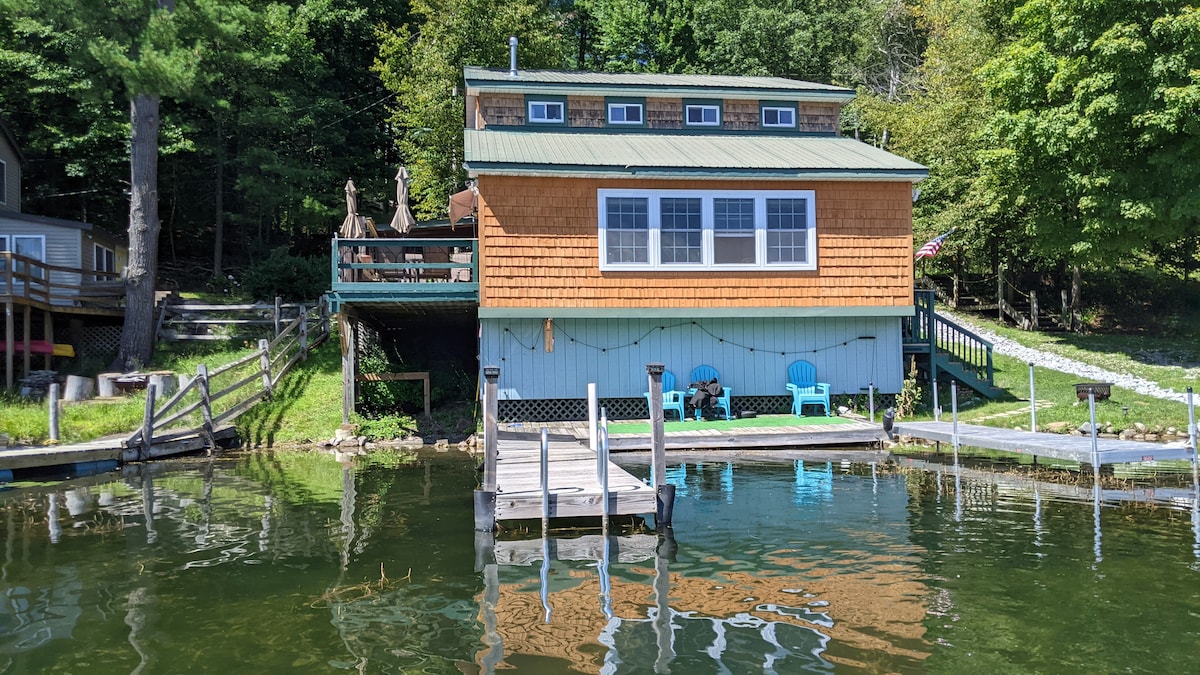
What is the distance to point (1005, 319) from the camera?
31891mm

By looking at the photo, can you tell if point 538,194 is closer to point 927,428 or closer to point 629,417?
point 629,417

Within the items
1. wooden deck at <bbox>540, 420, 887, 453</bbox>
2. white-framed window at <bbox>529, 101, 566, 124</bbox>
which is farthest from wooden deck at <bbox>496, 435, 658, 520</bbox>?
white-framed window at <bbox>529, 101, 566, 124</bbox>

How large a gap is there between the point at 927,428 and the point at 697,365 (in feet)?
17.4

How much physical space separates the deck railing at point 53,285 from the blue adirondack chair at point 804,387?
60.1 feet

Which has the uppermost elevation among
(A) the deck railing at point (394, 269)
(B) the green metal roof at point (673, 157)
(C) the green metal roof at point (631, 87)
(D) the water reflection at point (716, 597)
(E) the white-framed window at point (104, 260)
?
(C) the green metal roof at point (631, 87)

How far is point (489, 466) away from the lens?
1087 centimetres

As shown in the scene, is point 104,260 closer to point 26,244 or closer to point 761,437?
point 26,244

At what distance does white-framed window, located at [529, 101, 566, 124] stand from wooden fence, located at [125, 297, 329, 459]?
27.4 ft

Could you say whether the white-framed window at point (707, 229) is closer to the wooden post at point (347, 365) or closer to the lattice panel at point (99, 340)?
the wooden post at point (347, 365)

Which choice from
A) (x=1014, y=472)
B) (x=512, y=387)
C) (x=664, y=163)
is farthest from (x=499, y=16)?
(x=1014, y=472)

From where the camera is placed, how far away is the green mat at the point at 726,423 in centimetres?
1759

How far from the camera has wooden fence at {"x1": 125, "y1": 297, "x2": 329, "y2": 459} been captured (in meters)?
17.2

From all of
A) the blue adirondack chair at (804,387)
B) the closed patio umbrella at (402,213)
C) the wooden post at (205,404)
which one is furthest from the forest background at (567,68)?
the blue adirondack chair at (804,387)

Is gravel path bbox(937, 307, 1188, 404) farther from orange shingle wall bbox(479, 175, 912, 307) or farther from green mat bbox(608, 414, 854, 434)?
green mat bbox(608, 414, 854, 434)
